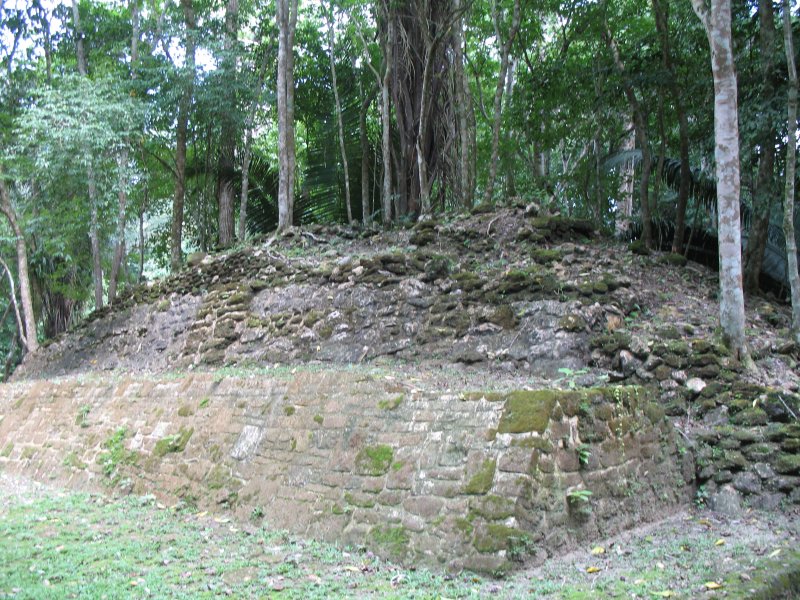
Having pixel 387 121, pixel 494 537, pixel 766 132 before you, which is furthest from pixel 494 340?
pixel 387 121

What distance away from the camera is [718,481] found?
529 cm

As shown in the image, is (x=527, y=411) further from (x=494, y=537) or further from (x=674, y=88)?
(x=674, y=88)

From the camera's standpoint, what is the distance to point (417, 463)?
454 centimetres

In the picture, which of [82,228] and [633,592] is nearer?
[633,592]

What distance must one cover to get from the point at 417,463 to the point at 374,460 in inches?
15.4

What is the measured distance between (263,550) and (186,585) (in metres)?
0.71

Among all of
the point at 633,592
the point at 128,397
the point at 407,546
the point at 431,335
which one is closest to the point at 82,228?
the point at 128,397

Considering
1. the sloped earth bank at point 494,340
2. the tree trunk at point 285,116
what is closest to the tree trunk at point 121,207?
the sloped earth bank at point 494,340

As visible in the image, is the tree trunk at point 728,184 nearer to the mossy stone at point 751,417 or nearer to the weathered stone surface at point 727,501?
the mossy stone at point 751,417

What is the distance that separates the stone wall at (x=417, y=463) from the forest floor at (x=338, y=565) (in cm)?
15

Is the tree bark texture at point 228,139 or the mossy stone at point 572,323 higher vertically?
the tree bark texture at point 228,139

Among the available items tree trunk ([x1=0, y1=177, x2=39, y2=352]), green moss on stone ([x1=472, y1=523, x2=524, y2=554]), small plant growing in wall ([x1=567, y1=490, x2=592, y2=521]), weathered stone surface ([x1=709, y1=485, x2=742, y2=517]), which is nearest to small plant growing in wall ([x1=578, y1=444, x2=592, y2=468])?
small plant growing in wall ([x1=567, y1=490, x2=592, y2=521])

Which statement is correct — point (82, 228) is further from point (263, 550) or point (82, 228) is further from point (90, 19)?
point (263, 550)

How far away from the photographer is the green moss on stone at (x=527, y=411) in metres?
4.27
